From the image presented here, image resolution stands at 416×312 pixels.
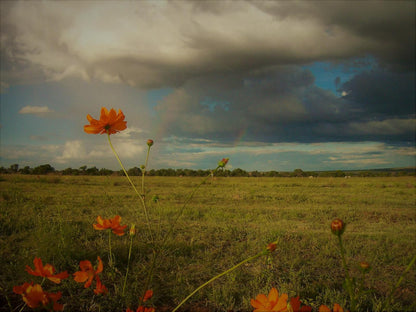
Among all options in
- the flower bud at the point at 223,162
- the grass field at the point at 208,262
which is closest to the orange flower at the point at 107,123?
the flower bud at the point at 223,162

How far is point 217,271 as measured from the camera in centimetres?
257

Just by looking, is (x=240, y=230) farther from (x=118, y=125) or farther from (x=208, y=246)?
(x=118, y=125)

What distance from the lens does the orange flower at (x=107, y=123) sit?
38.4 inches

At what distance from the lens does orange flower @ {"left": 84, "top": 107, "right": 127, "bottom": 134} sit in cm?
98

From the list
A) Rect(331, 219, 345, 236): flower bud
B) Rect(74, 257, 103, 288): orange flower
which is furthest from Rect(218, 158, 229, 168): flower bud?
Rect(74, 257, 103, 288): orange flower

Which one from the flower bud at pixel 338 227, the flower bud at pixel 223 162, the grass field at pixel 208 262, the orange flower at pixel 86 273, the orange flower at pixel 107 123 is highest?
the orange flower at pixel 107 123

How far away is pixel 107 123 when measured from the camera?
991mm

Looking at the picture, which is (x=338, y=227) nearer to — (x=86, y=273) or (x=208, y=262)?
(x=86, y=273)

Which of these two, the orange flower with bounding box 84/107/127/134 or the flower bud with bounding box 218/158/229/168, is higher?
the orange flower with bounding box 84/107/127/134

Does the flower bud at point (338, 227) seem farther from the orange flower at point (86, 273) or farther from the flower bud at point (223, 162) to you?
the orange flower at point (86, 273)

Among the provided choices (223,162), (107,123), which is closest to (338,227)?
(223,162)

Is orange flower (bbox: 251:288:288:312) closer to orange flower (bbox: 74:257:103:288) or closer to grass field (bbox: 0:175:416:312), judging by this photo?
grass field (bbox: 0:175:416:312)

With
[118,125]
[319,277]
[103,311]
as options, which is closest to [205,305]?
[103,311]

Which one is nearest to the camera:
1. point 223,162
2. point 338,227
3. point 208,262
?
point 338,227
